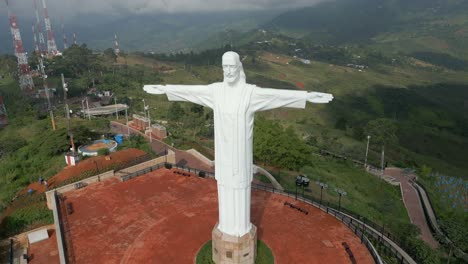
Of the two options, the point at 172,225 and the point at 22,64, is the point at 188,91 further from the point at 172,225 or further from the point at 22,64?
the point at 22,64

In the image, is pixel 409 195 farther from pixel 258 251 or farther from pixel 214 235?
pixel 214 235

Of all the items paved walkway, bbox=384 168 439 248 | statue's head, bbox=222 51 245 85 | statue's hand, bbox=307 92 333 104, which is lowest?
paved walkway, bbox=384 168 439 248

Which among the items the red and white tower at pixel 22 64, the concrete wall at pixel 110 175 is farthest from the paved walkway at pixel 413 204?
Answer: the red and white tower at pixel 22 64

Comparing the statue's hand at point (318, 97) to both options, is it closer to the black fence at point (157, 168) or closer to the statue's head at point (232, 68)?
the statue's head at point (232, 68)

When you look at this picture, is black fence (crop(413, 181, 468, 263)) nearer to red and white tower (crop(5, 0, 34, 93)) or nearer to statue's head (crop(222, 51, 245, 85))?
statue's head (crop(222, 51, 245, 85))

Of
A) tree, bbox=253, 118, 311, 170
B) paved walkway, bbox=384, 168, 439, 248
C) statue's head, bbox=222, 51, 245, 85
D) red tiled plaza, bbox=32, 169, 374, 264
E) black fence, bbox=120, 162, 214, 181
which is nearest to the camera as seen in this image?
statue's head, bbox=222, 51, 245, 85

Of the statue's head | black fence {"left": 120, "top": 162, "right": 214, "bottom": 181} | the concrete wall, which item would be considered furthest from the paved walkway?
the statue's head

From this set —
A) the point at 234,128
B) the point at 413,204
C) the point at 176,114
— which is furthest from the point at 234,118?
the point at 176,114

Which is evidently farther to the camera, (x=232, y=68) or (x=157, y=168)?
(x=157, y=168)
